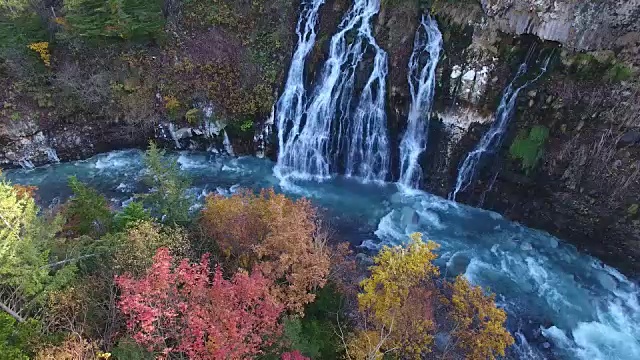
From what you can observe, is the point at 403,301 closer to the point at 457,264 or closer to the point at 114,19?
the point at 457,264

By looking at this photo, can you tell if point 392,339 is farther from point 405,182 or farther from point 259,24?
point 259,24

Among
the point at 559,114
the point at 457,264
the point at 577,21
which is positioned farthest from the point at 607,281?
the point at 577,21

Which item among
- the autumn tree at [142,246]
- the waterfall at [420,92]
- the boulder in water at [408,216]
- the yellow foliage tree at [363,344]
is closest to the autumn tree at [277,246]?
the autumn tree at [142,246]

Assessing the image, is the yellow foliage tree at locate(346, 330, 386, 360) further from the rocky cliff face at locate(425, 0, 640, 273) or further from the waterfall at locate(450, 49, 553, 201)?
the rocky cliff face at locate(425, 0, 640, 273)

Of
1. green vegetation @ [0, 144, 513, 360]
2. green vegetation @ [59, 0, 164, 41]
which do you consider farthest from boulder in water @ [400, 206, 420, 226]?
green vegetation @ [59, 0, 164, 41]

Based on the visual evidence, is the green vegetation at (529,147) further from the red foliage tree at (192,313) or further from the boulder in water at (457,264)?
the red foliage tree at (192,313)

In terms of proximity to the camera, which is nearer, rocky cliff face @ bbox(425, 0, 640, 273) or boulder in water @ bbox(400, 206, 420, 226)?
rocky cliff face @ bbox(425, 0, 640, 273)
